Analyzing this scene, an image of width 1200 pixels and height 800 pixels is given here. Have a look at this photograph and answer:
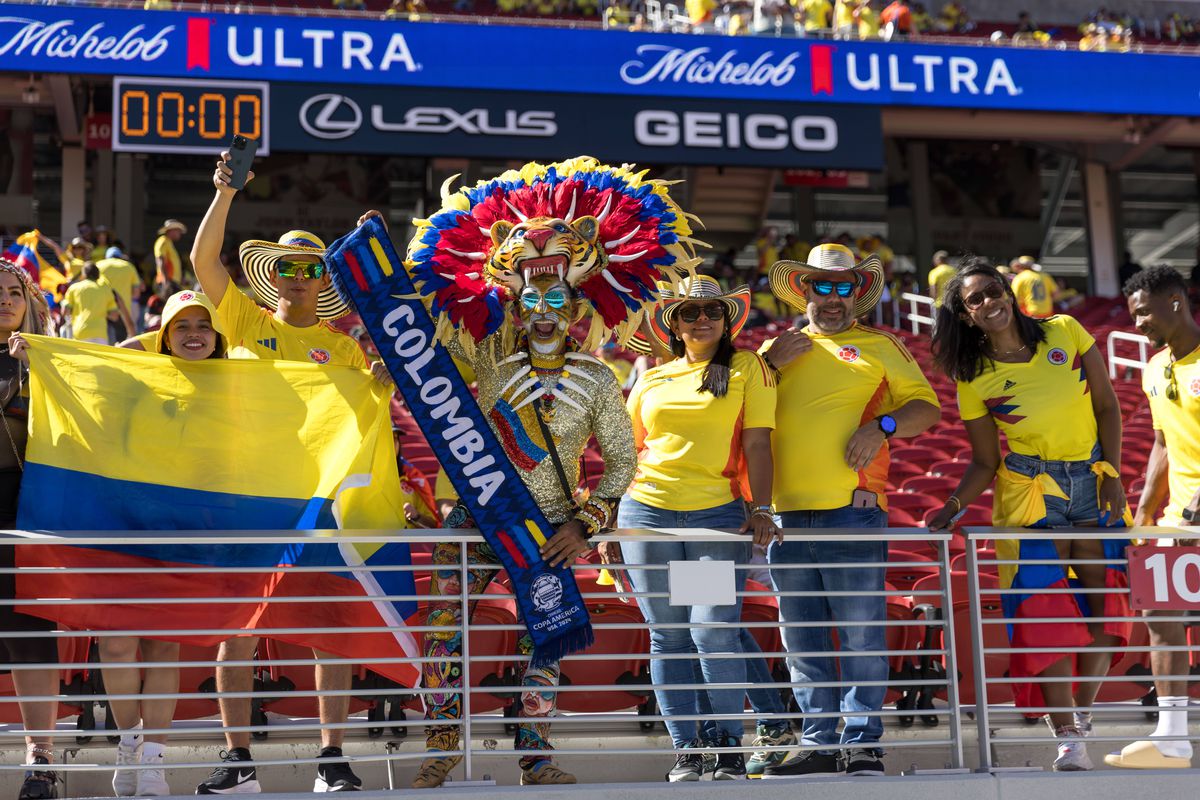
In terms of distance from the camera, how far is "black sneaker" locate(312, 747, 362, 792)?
423 centimetres

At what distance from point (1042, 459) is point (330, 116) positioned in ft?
40.7

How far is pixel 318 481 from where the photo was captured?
4.51 metres

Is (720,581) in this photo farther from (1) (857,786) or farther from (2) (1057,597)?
(2) (1057,597)

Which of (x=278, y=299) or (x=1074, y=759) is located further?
(x=278, y=299)

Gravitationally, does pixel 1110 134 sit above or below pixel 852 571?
above

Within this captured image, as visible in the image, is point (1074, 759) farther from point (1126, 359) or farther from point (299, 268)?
point (1126, 359)

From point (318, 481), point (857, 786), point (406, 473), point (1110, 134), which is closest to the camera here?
point (857, 786)

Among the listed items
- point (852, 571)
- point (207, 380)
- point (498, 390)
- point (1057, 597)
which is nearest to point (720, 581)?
point (852, 571)

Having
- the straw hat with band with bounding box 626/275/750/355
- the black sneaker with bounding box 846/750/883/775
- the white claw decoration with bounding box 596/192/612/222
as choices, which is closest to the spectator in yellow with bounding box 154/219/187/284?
the straw hat with band with bounding box 626/275/750/355

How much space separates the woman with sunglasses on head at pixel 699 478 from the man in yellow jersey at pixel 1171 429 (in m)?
1.42

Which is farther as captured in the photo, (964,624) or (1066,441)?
(964,624)

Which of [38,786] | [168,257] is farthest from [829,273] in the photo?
[168,257]

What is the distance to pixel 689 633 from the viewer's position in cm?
458

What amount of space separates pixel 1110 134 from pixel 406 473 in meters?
18.1
